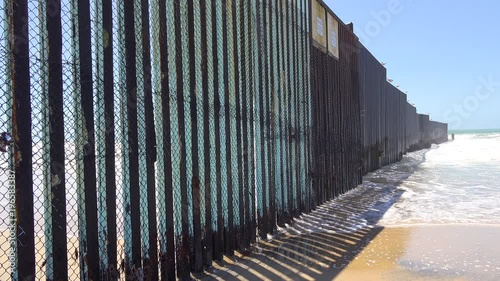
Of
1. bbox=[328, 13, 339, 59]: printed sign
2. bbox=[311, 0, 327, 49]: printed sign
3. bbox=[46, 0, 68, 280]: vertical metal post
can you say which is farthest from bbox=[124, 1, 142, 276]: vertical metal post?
bbox=[328, 13, 339, 59]: printed sign

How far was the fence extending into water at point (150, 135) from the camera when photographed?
2518 mm

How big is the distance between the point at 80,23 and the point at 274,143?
3.11 meters

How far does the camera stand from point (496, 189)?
863 centimetres

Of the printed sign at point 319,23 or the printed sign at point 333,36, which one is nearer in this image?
the printed sign at point 319,23

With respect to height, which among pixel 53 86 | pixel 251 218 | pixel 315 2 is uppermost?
pixel 315 2

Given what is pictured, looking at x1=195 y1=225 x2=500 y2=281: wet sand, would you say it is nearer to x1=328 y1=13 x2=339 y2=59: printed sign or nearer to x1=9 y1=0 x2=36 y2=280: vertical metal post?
x1=9 y1=0 x2=36 y2=280: vertical metal post

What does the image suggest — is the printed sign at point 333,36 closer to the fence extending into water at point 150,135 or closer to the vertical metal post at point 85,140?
the fence extending into water at point 150,135

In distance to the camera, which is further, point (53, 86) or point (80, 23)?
point (80, 23)

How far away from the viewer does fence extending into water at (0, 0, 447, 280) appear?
252cm

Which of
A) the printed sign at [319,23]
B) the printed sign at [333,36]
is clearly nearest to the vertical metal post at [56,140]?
the printed sign at [319,23]

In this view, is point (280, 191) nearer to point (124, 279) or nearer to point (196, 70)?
point (196, 70)

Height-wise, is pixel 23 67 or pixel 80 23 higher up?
pixel 80 23

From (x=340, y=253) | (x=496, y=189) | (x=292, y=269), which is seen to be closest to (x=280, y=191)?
(x=340, y=253)

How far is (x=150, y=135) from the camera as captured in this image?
322cm
